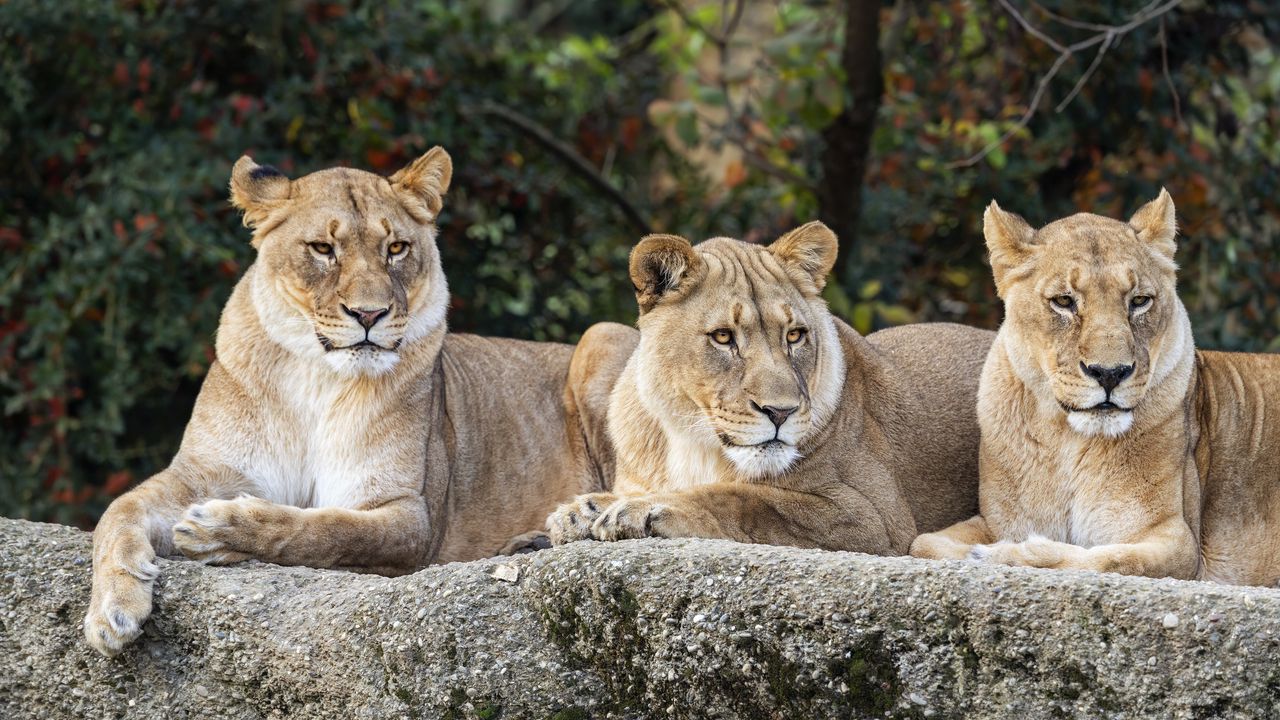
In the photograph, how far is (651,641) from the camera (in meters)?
3.82

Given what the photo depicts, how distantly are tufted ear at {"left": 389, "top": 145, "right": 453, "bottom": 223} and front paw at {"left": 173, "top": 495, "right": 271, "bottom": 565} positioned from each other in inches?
46.4

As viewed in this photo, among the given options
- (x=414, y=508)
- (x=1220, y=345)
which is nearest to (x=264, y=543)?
(x=414, y=508)

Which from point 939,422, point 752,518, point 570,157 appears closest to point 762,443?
point 752,518

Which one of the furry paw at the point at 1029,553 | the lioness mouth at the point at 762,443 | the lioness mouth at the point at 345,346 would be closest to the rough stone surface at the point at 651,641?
the lioness mouth at the point at 762,443

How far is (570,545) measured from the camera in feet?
13.4

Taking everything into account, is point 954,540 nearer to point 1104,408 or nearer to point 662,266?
point 1104,408

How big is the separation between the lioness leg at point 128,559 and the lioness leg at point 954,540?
6.85ft

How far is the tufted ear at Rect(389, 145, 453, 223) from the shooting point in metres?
5.37

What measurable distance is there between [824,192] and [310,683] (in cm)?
449

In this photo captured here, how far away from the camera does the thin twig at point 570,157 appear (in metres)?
8.50

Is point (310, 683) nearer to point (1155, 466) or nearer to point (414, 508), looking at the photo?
point (414, 508)

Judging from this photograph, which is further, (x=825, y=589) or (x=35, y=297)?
(x=35, y=297)

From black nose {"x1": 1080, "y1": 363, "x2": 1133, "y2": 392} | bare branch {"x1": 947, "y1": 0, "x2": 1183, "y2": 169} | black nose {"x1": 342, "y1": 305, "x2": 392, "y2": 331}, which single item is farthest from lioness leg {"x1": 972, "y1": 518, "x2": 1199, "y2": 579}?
bare branch {"x1": 947, "y1": 0, "x2": 1183, "y2": 169}

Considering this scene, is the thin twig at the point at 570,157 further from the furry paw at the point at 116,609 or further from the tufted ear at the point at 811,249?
the furry paw at the point at 116,609
